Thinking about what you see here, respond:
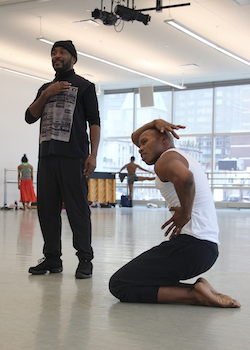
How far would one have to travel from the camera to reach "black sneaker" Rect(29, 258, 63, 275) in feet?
9.56

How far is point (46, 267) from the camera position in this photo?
295 centimetres

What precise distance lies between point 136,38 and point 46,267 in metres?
8.86

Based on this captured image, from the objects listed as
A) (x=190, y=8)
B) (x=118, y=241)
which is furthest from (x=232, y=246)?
(x=190, y=8)

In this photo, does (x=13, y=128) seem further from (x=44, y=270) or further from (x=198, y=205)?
(x=198, y=205)

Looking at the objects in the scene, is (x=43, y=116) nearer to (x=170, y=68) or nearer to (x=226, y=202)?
(x=170, y=68)

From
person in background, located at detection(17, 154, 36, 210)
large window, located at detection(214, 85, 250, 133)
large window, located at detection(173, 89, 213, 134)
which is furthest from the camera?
large window, located at detection(173, 89, 213, 134)

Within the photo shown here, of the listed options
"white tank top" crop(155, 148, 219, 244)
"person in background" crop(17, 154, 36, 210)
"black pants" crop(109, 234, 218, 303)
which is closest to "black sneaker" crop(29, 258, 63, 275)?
"black pants" crop(109, 234, 218, 303)

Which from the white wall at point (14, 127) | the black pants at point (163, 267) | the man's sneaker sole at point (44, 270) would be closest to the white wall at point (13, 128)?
the white wall at point (14, 127)

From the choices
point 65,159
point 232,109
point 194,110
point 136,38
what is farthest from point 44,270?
point 194,110

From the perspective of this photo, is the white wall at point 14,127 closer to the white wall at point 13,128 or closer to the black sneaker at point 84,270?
the white wall at point 13,128

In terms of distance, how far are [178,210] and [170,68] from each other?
12.4 meters

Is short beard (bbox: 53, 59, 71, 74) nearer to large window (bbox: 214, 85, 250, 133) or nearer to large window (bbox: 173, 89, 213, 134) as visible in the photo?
large window (bbox: 214, 85, 250, 133)

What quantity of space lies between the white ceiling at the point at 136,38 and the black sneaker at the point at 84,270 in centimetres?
686

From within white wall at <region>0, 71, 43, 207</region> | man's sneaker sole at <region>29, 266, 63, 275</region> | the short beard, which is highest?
white wall at <region>0, 71, 43, 207</region>
